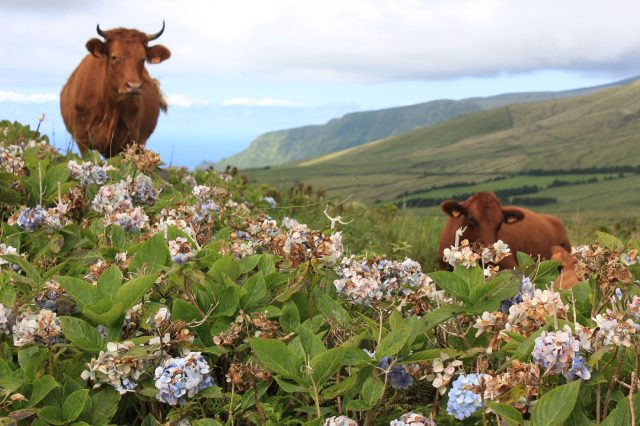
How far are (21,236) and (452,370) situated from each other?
3.03 metres

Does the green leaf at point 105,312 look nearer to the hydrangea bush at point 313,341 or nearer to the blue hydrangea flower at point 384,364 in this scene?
the hydrangea bush at point 313,341

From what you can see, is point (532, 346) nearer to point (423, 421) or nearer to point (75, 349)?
point (423, 421)

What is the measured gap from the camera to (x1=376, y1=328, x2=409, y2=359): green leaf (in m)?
2.48

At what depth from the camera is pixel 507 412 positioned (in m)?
2.26

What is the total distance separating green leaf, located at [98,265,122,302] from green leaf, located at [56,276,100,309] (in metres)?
0.03

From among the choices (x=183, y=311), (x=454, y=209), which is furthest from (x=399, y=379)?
(x=454, y=209)

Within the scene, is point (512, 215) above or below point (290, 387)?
below

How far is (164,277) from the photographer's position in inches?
120

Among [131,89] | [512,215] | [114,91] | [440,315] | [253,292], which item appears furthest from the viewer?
[512,215]

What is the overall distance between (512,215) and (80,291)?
13.1 m

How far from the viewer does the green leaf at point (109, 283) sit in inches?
114

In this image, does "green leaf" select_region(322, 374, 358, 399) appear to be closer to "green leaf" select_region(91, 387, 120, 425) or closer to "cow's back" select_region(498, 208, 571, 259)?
"green leaf" select_region(91, 387, 120, 425)

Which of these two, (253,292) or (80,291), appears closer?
(80,291)

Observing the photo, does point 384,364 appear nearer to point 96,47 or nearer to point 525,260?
point 525,260
